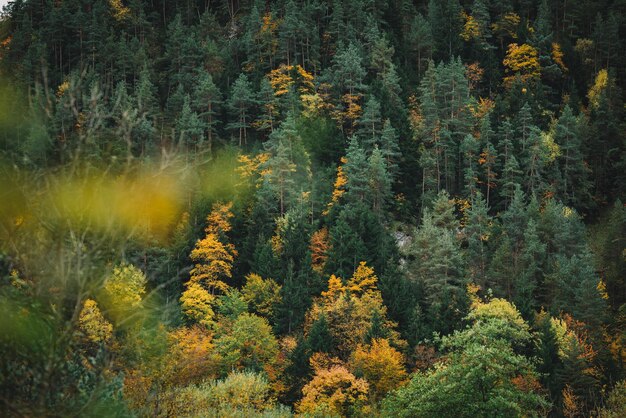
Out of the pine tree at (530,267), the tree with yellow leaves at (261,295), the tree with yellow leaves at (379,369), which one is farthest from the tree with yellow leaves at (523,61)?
the tree with yellow leaves at (379,369)

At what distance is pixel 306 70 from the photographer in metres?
99.2

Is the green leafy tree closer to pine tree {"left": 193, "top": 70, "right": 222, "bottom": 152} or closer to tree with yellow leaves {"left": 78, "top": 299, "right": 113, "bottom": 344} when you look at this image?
tree with yellow leaves {"left": 78, "top": 299, "right": 113, "bottom": 344}

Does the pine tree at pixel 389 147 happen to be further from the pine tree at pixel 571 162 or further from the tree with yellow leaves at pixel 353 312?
the pine tree at pixel 571 162

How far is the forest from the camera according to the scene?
12.5 metres

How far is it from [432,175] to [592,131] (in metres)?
27.2

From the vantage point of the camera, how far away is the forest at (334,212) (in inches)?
492

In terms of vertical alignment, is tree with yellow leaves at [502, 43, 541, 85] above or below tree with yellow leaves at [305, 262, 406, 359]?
above

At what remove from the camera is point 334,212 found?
72.0 metres

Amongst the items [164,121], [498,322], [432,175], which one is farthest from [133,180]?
[164,121]

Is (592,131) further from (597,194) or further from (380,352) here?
(380,352)

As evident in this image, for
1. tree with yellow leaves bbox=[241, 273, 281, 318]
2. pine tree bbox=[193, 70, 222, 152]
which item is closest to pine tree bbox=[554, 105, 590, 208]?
tree with yellow leaves bbox=[241, 273, 281, 318]

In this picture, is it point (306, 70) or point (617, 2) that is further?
point (617, 2)

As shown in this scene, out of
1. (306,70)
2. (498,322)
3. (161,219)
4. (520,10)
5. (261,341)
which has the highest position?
(520,10)

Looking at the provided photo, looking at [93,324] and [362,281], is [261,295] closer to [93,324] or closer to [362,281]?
[362,281]
